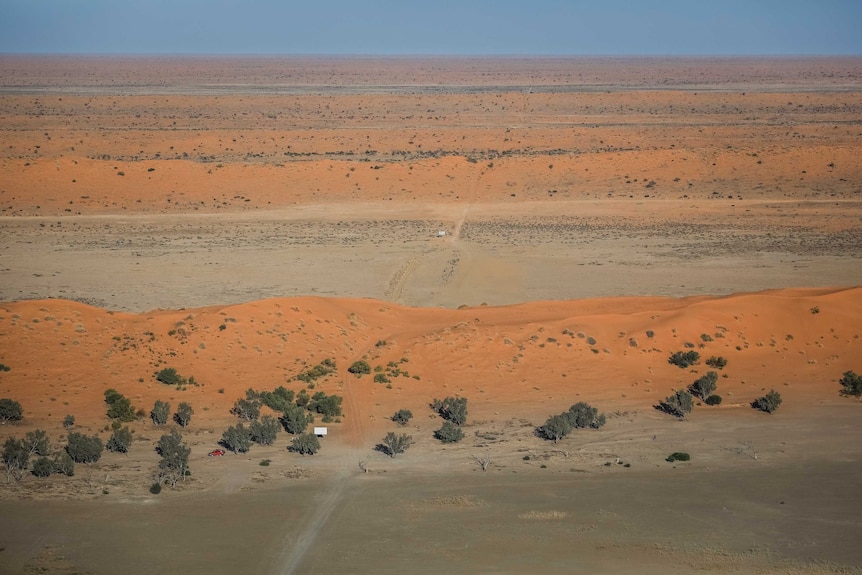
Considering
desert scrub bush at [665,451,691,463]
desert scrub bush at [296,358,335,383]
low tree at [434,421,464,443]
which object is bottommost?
desert scrub bush at [665,451,691,463]

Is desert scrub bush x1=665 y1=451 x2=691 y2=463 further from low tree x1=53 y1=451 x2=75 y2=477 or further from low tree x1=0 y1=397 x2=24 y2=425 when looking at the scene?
low tree x1=0 y1=397 x2=24 y2=425

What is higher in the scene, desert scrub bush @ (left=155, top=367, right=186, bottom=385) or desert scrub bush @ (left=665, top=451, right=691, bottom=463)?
desert scrub bush @ (left=155, top=367, right=186, bottom=385)

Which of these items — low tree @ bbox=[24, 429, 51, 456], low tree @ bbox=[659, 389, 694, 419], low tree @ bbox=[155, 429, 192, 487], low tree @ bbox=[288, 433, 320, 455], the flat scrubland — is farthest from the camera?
low tree @ bbox=[659, 389, 694, 419]

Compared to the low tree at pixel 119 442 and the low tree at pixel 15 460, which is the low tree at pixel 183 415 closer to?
the low tree at pixel 119 442

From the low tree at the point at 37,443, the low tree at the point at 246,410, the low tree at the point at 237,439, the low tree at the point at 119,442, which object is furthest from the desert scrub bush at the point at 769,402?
the low tree at the point at 37,443

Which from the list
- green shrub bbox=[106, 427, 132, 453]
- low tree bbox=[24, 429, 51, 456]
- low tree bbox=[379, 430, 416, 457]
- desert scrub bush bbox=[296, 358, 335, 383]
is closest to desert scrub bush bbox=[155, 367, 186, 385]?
desert scrub bush bbox=[296, 358, 335, 383]

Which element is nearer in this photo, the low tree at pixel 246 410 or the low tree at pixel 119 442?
the low tree at pixel 119 442
